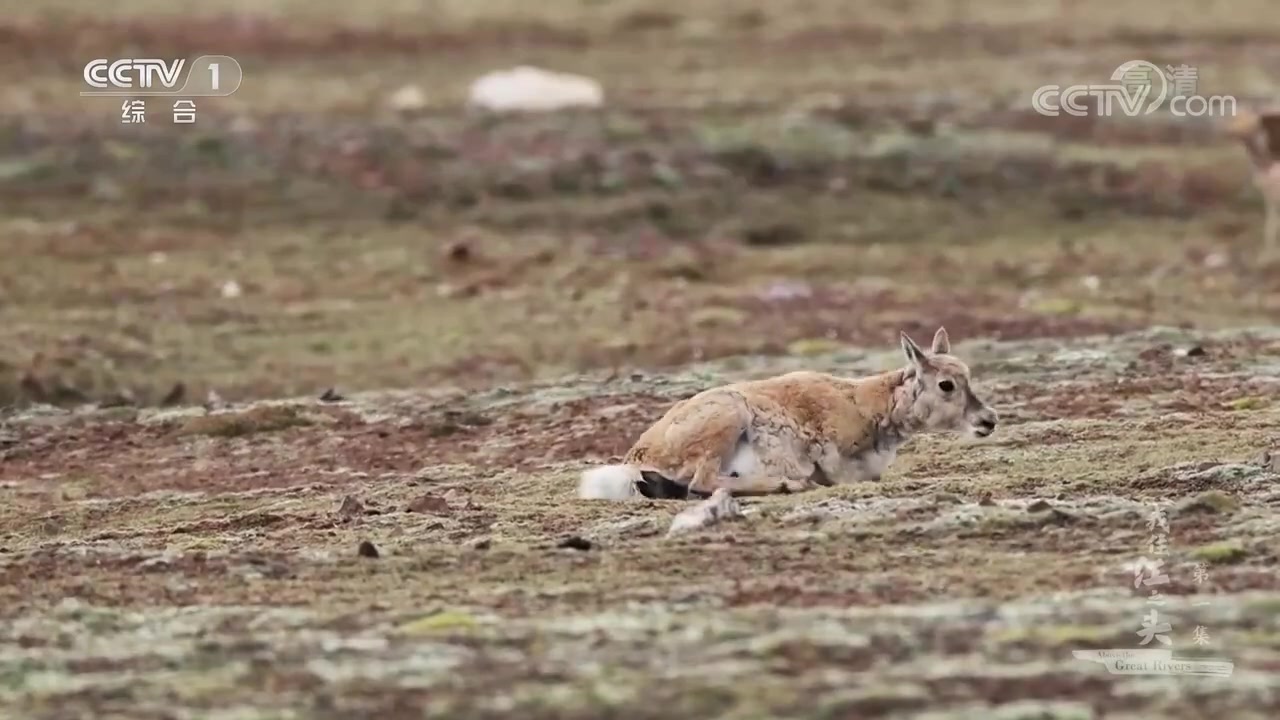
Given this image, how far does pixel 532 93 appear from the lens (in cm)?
3738

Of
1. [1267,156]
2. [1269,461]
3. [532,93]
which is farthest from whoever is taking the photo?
[532,93]

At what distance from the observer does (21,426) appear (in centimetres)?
1834

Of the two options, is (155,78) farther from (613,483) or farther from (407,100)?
(613,483)

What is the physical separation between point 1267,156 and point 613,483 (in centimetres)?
1884

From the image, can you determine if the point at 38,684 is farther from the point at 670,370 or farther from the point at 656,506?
the point at 670,370

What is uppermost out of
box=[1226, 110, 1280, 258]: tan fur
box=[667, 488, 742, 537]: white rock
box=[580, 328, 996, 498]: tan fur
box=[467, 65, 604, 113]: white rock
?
box=[467, 65, 604, 113]: white rock

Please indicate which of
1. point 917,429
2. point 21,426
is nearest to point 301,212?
point 21,426

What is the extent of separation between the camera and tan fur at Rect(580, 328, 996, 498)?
44.3 feet

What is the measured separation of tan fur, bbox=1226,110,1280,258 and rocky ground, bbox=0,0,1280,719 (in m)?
0.73

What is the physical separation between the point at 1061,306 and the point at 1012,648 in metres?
15.2

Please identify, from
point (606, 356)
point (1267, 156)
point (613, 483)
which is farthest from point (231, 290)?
point (1267, 156)

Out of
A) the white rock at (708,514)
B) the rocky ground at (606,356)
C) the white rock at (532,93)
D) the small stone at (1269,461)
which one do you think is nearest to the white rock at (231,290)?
the rocky ground at (606,356)

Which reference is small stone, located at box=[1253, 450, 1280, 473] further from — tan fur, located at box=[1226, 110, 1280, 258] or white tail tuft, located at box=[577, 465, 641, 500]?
tan fur, located at box=[1226, 110, 1280, 258]

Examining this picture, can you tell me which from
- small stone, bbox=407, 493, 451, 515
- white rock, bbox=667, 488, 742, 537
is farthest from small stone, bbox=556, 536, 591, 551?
small stone, bbox=407, 493, 451, 515
